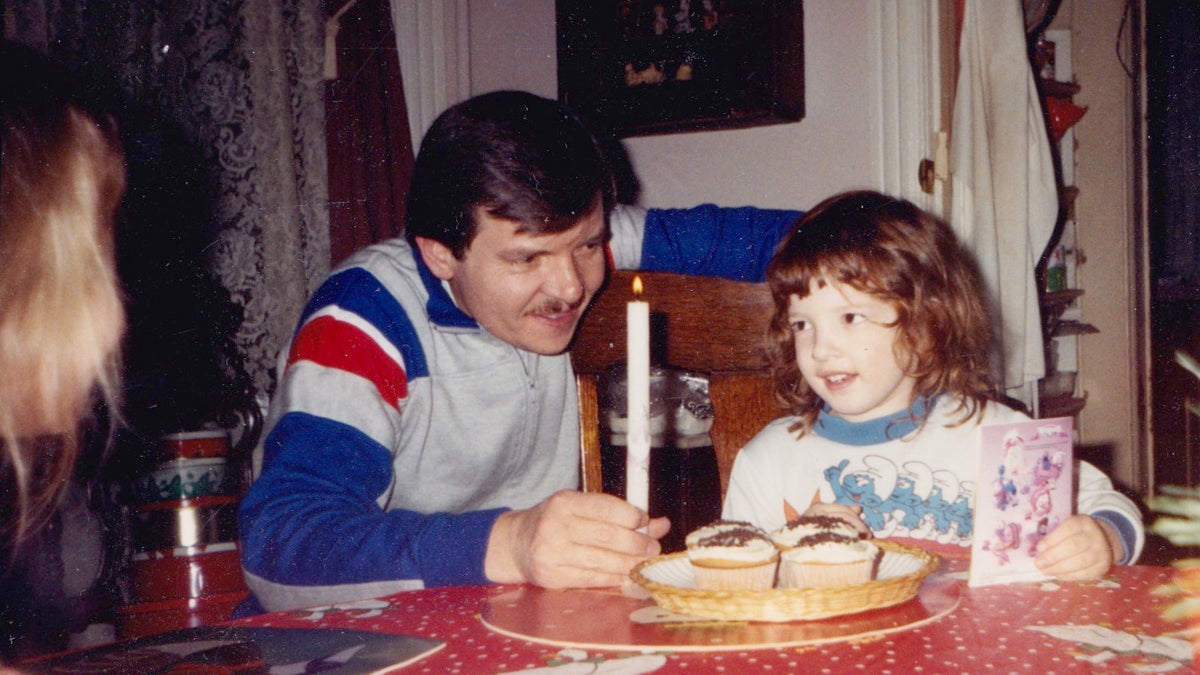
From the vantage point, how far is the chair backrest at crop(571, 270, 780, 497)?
1434mm

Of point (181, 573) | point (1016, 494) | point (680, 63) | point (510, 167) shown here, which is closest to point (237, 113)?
point (181, 573)

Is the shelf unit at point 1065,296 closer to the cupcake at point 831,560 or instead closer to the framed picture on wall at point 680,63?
the framed picture on wall at point 680,63

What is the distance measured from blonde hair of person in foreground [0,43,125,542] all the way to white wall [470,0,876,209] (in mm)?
2011

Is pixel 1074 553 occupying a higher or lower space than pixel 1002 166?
lower

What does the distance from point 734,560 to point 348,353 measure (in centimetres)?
61

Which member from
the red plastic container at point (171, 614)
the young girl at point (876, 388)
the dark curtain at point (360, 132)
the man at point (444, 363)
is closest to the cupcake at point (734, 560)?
the man at point (444, 363)

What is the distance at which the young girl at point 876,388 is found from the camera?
52.7 inches

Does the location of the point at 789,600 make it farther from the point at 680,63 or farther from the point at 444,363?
the point at 680,63

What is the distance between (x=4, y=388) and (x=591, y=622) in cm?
51

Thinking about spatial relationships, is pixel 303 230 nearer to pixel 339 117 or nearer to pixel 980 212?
pixel 339 117

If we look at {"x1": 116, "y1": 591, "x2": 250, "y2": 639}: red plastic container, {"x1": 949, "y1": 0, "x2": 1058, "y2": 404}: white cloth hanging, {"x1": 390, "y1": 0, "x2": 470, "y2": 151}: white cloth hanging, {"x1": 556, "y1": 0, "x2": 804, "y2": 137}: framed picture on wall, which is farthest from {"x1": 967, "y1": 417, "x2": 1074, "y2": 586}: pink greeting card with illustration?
{"x1": 390, "y1": 0, "x2": 470, "y2": 151}: white cloth hanging

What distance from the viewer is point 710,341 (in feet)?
4.91

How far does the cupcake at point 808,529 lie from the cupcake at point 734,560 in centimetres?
4

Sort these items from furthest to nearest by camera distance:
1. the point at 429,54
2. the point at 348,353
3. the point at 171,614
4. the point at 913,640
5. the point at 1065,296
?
1. the point at 1065,296
2. the point at 429,54
3. the point at 171,614
4. the point at 348,353
5. the point at 913,640
